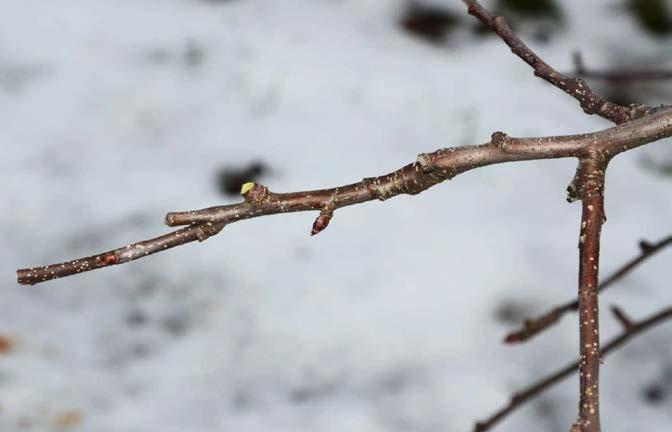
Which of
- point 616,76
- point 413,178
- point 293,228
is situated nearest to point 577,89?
point 413,178

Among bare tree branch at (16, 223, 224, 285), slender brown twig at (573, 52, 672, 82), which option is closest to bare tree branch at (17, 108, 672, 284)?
bare tree branch at (16, 223, 224, 285)

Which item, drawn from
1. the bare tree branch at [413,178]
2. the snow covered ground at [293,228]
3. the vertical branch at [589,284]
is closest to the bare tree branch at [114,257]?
the bare tree branch at [413,178]

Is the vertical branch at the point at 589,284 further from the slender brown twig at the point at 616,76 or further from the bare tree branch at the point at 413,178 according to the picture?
the slender brown twig at the point at 616,76

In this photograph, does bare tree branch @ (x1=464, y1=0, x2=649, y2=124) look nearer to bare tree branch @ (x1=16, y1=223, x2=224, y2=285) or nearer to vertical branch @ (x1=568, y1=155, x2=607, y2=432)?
vertical branch @ (x1=568, y1=155, x2=607, y2=432)

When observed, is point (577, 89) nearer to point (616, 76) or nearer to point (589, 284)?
point (589, 284)

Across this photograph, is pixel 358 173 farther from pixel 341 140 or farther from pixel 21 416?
pixel 21 416

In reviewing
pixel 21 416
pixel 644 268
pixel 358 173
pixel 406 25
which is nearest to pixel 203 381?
pixel 21 416
